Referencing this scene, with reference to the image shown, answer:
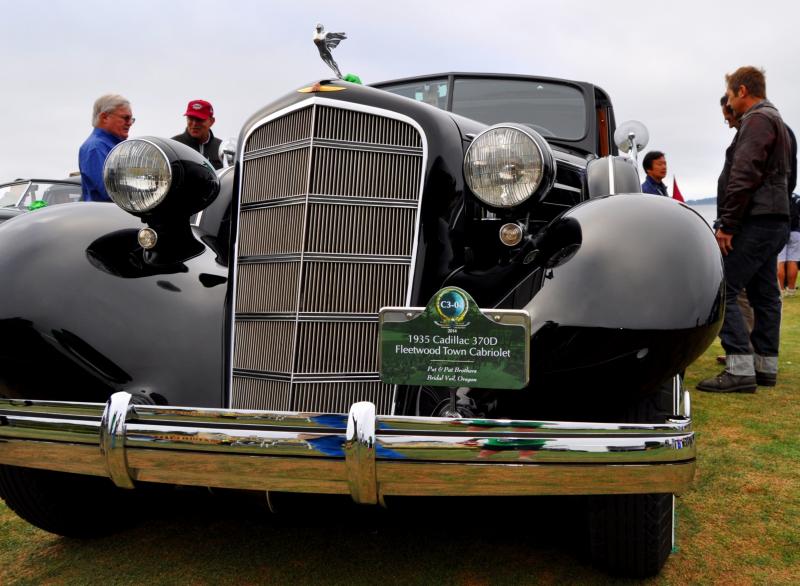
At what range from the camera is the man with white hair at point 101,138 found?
386 cm

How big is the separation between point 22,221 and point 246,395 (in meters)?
1.08

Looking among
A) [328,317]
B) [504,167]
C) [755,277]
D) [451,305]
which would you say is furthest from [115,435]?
[755,277]

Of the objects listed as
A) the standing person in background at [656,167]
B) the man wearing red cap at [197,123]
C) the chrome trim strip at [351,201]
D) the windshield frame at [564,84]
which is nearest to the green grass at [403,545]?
the chrome trim strip at [351,201]

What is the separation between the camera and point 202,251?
8.04ft

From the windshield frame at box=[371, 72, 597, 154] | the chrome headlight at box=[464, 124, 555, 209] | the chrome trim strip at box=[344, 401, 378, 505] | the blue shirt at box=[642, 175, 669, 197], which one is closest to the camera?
the chrome trim strip at box=[344, 401, 378, 505]

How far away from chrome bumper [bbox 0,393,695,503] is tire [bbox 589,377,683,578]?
182mm

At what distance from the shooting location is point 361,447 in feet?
4.96

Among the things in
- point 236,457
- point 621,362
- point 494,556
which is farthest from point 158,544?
point 621,362

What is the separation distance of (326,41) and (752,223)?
3.19 meters

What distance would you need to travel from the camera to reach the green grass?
2.06 meters

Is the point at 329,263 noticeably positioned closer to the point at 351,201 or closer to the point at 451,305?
the point at 351,201

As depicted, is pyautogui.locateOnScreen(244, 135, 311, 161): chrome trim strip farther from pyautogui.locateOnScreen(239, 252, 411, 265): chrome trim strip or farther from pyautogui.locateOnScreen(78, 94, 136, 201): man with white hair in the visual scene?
pyautogui.locateOnScreen(78, 94, 136, 201): man with white hair

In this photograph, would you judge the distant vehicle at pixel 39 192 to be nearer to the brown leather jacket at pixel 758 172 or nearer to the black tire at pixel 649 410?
the brown leather jacket at pixel 758 172

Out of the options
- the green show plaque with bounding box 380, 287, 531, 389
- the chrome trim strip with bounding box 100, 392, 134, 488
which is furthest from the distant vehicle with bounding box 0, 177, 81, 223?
the green show plaque with bounding box 380, 287, 531, 389
